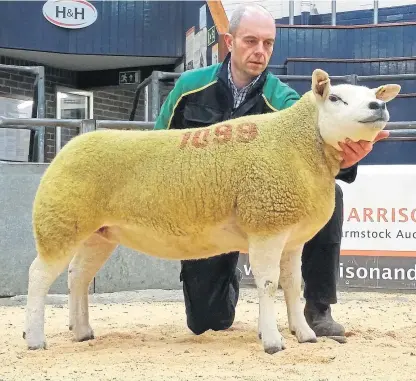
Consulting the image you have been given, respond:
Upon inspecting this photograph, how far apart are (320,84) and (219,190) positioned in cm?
68

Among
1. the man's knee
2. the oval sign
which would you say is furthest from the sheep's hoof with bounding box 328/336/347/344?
the oval sign

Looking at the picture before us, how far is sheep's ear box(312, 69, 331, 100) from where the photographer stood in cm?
337

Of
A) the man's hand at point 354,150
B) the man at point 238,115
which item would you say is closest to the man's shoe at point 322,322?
the man at point 238,115

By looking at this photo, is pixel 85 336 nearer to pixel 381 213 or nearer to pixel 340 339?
pixel 340 339

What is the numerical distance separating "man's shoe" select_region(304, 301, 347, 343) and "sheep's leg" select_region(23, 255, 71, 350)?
141 cm

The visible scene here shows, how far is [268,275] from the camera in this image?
344 cm

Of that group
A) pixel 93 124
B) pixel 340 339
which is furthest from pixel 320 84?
pixel 93 124

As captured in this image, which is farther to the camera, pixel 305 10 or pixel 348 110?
pixel 305 10

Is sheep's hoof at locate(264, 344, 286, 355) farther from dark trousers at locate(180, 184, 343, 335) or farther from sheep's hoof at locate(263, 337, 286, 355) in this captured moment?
dark trousers at locate(180, 184, 343, 335)

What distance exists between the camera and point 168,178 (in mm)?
3580

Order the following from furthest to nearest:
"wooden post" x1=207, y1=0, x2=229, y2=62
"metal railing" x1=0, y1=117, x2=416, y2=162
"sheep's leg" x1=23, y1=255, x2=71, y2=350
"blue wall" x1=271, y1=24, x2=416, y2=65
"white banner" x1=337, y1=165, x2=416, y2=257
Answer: "blue wall" x1=271, y1=24, x2=416, y2=65 < "wooden post" x1=207, y1=0, x2=229, y2=62 < "metal railing" x1=0, y1=117, x2=416, y2=162 < "white banner" x1=337, y1=165, x2=416, y2=257 < "sheep's leg" x1=23, y1=255, x2=71, y2=350

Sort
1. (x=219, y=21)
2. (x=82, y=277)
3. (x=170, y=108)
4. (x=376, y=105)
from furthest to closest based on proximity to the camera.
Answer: (x=219, y=21), (x=170, y=108), (x=82, y=277), (x=376, y=105)

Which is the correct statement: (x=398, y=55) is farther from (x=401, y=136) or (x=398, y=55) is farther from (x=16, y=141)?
(x=16, y=141)

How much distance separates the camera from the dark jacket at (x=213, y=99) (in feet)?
13.7
